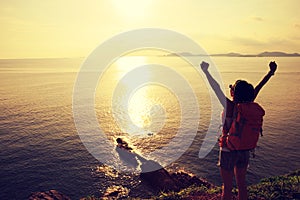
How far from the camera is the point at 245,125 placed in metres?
5.99

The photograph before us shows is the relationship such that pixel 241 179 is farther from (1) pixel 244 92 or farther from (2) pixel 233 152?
(1) pixel 244 92

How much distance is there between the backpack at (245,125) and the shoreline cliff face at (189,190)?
5.82 meters

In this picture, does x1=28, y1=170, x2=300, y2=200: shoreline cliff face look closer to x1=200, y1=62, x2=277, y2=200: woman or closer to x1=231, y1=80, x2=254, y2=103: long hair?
x1=200, y1=62, x2=277, y2=200: woman

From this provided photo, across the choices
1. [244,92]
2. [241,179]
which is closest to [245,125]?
A: [244,92]

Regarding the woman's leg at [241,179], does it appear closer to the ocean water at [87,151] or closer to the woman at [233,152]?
the woman at [233,152]

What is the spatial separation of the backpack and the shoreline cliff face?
582cm

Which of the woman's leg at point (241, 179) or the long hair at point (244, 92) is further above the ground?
the long hair at point (244, 92)

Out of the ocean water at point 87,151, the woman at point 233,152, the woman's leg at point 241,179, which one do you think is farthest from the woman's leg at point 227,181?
the ocean water at point 87,151

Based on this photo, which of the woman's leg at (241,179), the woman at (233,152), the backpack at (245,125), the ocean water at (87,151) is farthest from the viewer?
the ocean water at (87,151)

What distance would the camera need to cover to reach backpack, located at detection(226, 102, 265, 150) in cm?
596

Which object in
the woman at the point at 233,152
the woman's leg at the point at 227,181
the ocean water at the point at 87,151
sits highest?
the woman at the point at 233,152

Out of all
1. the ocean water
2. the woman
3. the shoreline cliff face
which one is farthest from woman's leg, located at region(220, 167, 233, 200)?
the ocean water

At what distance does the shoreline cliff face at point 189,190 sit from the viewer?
38.6 ft

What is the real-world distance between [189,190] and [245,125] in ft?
30.4
